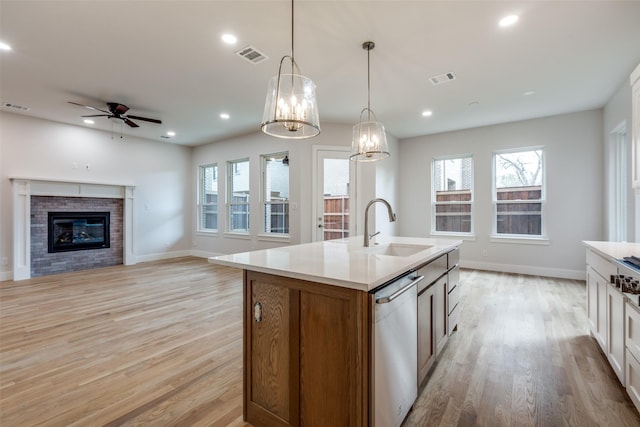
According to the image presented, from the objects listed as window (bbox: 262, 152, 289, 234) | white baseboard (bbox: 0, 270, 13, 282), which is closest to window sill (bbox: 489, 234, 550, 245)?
window (bbox: 262, 152, 289, 234)

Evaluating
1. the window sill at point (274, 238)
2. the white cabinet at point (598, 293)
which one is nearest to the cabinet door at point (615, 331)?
the white cabinet at point (598, 293)

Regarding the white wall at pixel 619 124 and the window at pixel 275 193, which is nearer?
the white wall at pixel 619 124

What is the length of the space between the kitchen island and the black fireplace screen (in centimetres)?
577

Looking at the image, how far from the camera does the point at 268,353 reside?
60.2 inches

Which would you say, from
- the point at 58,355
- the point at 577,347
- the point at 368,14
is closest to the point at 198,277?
the point at 58,355

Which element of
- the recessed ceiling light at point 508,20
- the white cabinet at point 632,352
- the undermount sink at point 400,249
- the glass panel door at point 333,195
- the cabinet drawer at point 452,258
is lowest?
the white cabinet at point 632,352

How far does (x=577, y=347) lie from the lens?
8.27 feet

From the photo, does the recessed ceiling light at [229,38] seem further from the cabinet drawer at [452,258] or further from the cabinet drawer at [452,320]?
the cabinet drawer at [452,320]

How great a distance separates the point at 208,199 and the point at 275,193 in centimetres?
242

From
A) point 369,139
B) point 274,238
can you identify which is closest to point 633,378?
point 369,139

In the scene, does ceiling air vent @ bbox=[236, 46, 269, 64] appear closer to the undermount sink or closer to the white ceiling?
the white ceiling

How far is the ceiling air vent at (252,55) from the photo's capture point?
295cm

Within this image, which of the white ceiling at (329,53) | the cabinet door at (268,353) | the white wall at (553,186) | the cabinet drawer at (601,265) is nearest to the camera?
the cabinet door at (268,353)

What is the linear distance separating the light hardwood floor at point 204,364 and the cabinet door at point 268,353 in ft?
0.78
